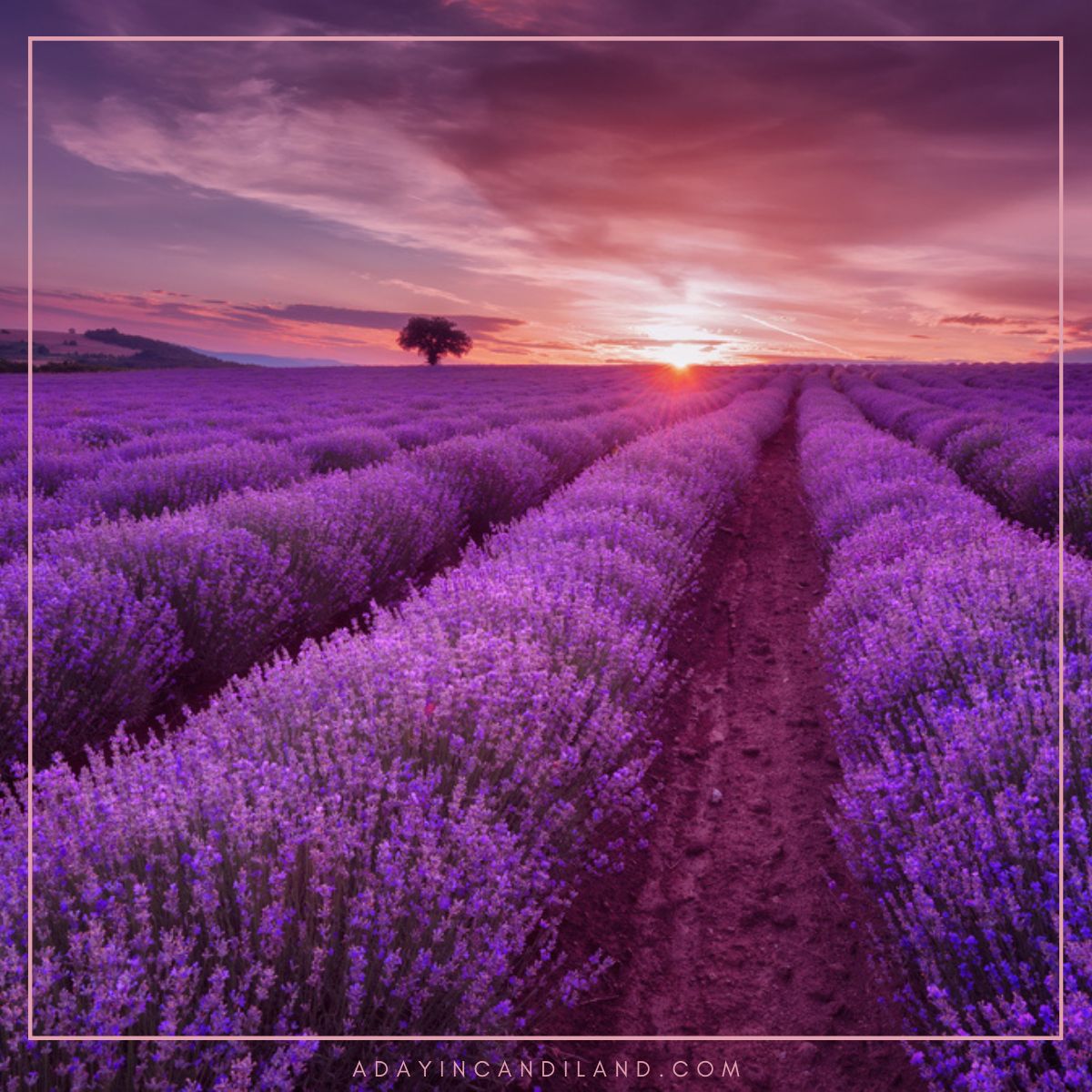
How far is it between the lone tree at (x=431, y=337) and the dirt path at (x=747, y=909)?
2332mm

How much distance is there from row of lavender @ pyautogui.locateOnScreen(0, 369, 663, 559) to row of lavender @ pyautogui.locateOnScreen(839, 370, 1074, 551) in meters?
5.66

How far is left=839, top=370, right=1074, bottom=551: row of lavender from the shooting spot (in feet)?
21.0

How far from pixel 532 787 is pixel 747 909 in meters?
1.00

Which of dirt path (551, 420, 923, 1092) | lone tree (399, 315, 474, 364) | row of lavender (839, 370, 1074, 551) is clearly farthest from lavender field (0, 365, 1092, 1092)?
lone tree (399, 315, 474, 364)

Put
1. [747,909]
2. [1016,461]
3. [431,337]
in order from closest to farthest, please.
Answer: [747,909] < [431,337] < [1016,461]

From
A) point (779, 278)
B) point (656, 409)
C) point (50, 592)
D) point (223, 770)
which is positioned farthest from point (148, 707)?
point (656, 409)

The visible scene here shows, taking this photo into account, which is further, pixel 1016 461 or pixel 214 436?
pixel 214 436

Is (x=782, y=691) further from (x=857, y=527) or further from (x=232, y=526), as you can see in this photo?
(x=232, y=526)

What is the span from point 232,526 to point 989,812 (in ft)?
13.5

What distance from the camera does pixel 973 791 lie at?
2.14 meters

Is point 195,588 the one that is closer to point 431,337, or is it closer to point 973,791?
point 431,337

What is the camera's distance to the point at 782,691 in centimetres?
429

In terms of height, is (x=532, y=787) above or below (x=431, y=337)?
below

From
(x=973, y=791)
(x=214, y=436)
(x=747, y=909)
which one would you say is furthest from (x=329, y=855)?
(x=214, y=436)
